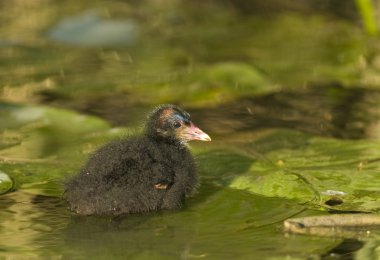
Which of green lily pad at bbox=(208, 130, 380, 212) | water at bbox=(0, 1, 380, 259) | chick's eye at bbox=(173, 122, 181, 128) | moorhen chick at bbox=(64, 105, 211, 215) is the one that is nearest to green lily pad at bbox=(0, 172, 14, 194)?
water at bbox=(0, 1, 380, 259)

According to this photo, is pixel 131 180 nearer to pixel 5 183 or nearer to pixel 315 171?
pixel 5 183

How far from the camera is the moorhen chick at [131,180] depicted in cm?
693

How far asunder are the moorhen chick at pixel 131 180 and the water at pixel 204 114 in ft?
0.31

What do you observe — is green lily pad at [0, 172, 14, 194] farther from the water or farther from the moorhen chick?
the moorhen chick

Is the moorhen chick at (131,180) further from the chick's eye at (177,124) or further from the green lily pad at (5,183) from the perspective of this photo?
the green lily pad at (5,183)

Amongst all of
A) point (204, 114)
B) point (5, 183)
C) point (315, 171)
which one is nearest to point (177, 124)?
point (315, 171)

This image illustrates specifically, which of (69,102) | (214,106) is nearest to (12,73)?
(69,102)

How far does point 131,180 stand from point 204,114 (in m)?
3.18

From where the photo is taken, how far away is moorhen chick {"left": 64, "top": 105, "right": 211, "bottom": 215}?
693 cm

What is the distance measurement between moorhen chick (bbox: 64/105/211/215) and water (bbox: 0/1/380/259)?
0.09 meters

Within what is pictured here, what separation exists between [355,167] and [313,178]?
47 cm

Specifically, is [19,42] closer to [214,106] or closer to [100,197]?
[214,106]

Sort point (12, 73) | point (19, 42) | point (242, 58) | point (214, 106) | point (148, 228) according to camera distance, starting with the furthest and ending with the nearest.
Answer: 1. point (19, 42)
2. point (242, 58)
3. point (12, 73)
4. point (214, 106)
5. point (148, 228)

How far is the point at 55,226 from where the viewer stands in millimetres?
6777
